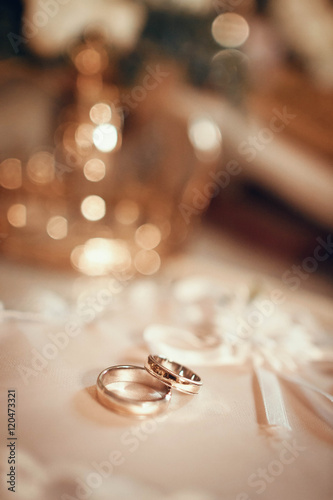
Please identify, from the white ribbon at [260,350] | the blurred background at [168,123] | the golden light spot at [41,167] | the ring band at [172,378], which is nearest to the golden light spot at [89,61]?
the blurred background at [168,123]

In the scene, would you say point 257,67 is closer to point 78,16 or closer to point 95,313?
point 78,16

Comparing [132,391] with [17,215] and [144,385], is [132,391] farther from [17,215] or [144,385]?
[17,215]

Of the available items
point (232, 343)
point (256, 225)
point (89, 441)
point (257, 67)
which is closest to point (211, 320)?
point (232, 343)

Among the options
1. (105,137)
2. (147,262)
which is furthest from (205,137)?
(147,262)

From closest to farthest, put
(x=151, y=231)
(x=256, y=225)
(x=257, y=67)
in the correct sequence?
(x=151, y=231), (x=257, y=67), (x=256, y=225)

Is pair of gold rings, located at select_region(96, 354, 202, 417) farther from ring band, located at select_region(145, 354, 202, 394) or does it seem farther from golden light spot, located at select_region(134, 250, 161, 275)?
golden light spot, located at select_region(134, 250, 161, 275)
